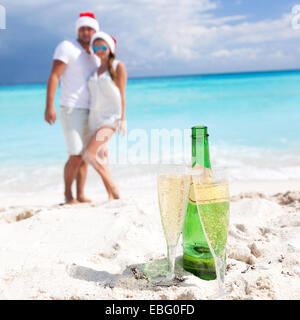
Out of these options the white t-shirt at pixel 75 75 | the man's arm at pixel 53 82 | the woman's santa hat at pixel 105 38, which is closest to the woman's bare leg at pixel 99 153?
the white t-shirt at pixel 75 75

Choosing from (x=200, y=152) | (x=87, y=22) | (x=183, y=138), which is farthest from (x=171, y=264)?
(x=183, y=138)

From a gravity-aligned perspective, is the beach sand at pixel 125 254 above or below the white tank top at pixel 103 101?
below

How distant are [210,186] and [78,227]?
3.41ft

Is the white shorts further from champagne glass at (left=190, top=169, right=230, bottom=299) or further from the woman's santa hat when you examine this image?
champagne glass at (left=190, top=169, right=230, bottom=299)

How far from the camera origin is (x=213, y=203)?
126cm

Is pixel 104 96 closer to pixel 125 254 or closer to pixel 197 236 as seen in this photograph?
pixel 125 254

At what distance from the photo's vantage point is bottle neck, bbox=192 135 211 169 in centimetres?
139

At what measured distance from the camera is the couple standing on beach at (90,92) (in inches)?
135

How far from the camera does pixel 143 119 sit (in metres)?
11.8

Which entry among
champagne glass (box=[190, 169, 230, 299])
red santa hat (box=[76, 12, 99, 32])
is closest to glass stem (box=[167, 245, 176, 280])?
champagne glass (box=[190, 169, 230, 299])

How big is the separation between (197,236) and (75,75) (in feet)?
7.95

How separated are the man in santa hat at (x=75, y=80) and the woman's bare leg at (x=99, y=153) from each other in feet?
0.50

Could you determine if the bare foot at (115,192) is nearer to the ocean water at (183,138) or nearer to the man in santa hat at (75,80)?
the man in santa hat at (75,80)
